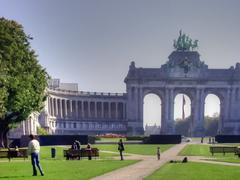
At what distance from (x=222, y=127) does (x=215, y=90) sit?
1285 cm

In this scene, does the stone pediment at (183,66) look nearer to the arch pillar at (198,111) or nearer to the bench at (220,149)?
the arch pillar at (198,111)

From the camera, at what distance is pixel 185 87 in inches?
7352

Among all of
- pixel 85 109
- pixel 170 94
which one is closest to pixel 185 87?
pixel 170 94

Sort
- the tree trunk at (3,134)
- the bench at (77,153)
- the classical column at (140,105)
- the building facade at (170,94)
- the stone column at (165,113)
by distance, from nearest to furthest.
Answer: the bench at (77,153) → the tree trunk at (3,134) → the stone column at (165,113) → the building facade at (170,94) → the classical column at (140,105)

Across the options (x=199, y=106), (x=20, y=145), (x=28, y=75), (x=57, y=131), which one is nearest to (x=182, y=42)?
(x=199, y=106)

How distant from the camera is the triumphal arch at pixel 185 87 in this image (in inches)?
7279

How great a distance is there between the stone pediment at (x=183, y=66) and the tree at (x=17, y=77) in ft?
386

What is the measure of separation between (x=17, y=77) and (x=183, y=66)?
5008 inches

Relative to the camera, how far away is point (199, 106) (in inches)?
7274

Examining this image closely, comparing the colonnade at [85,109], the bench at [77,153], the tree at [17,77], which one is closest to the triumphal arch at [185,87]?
the colonnade at [85,109]

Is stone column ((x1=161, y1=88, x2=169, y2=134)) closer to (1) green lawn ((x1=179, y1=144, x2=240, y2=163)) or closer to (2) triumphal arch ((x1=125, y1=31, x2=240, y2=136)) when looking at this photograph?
(2) triumphal arch ((x1=125, y1=31, x2=240, y2=136))

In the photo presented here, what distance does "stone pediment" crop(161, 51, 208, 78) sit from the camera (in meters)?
187

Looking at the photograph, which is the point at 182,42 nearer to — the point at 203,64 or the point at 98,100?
the point at 203,64

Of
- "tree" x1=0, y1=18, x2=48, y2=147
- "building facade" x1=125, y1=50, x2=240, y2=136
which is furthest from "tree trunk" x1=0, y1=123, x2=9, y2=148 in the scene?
"building facade" x1=125, y1=50, x2=240, y2=136
